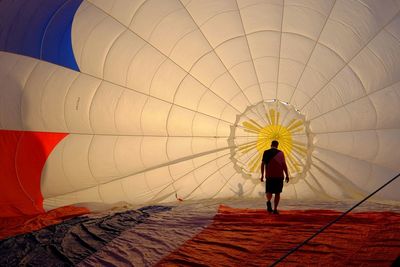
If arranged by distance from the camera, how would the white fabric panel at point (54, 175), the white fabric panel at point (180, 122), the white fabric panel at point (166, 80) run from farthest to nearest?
the white fabric panel at point (180, 122) < the white fabric panel at point (166, 80) < the white fabric panel at point (54, 175)

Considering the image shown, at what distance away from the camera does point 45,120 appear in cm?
545

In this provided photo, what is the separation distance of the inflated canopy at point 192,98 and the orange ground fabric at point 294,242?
2.08m

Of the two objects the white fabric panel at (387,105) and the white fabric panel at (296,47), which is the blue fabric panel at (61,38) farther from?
the white fabric panel at (387,105)

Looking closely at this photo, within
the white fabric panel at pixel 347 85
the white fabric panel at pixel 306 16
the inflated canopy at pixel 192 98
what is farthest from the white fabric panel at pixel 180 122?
the white fabric panel at pixel 347 85

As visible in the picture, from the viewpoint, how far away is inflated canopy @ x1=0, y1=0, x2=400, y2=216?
5219 millimetres

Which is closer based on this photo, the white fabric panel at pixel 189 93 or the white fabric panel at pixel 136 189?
the white fabric panel at pixel 189 93

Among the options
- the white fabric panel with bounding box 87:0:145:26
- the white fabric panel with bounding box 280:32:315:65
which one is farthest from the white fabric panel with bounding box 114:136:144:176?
the white fabric panel with bounding box 280:32:315:65

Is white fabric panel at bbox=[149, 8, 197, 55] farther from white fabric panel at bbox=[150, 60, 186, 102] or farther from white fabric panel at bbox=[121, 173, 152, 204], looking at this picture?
white fabric panel at bbox=[121, 173, 152, 204]

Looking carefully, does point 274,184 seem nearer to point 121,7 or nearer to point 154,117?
point 154,117

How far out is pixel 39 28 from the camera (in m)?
5.09

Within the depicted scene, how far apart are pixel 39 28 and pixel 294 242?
4231 mm

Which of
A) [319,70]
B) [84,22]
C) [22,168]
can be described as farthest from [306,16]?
[22,168]

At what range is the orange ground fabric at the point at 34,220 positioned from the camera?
14.1ft

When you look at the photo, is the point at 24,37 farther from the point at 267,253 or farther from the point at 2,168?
the point at 267,253
